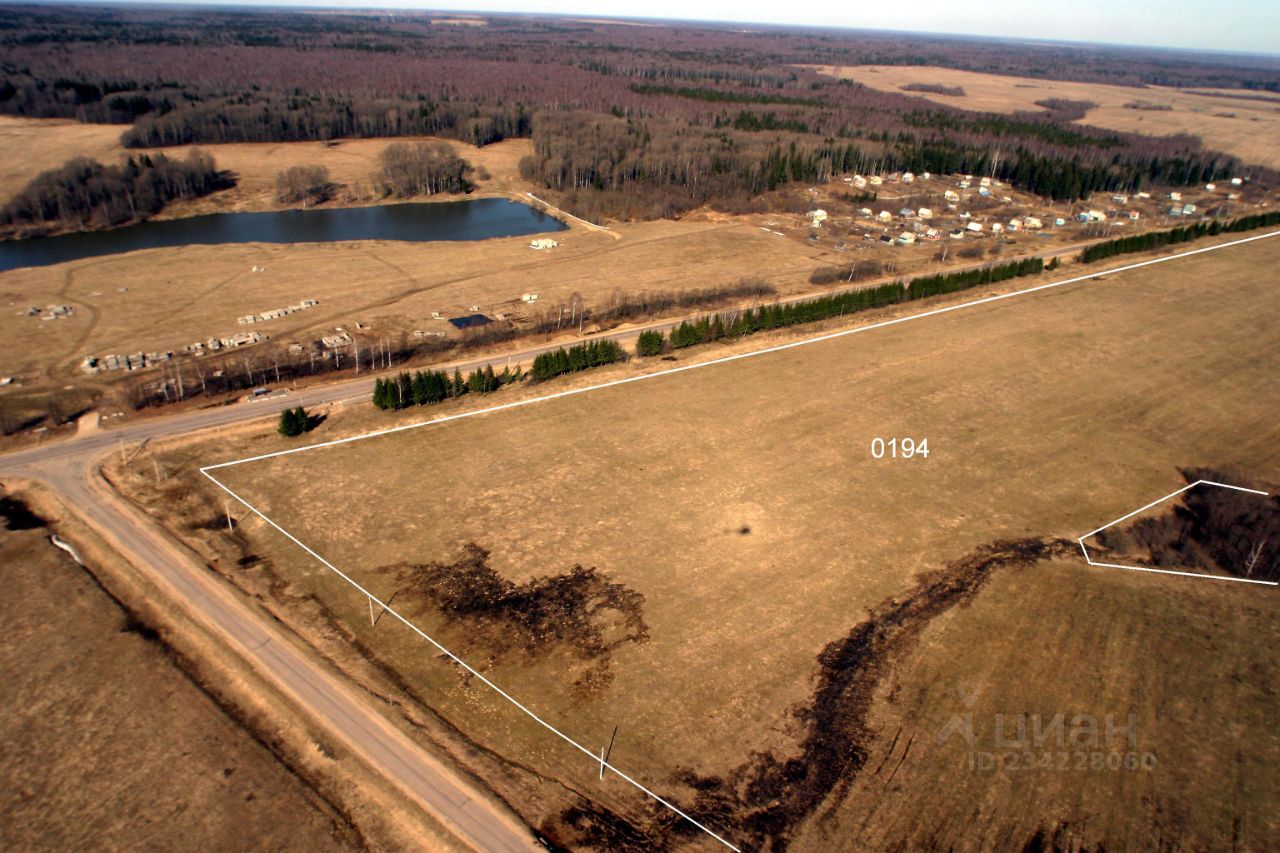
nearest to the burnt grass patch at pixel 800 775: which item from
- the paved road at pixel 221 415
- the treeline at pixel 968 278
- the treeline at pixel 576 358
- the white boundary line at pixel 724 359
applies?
the white boundary line at pixel 724 359

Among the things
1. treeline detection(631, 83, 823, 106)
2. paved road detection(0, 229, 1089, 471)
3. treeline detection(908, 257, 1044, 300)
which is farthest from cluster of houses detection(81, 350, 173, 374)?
treeline detection(631, 83, 823, 106)

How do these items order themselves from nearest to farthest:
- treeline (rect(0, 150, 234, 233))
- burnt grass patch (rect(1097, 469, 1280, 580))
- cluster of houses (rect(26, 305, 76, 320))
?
burnt grass patch (rect(1097, 469, 1280, 580))
cluster of houses (rect(26, 305, 76, 320))
treeline (rect(0, 150, 234, 233))

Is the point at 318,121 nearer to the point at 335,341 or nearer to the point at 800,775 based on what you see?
the point at 335,341

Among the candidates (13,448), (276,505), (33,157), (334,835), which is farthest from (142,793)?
(33,157)

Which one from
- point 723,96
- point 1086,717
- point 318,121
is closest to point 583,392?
point 1086,717

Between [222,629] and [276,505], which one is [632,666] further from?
[276,505]

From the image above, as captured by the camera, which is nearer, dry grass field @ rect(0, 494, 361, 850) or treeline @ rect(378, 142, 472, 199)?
dry grass field @ rect(0, 494, 361, 850)

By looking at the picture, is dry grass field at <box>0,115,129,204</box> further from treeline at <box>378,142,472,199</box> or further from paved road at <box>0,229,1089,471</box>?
paved road at <box>0,229,1089,471</box>
